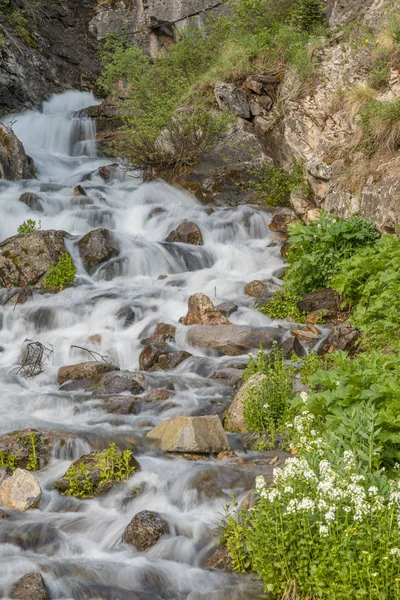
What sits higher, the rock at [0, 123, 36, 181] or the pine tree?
the pine tree

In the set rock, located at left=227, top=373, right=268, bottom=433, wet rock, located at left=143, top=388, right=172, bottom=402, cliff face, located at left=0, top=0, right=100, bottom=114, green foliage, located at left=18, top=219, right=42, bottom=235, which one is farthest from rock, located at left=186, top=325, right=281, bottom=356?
cliff face, located at left=0, top=0, right=100, bottom=114

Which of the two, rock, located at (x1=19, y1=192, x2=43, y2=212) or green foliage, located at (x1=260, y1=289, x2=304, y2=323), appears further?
rock, located at (x1=19, y1=192, x2=43, y2=212)

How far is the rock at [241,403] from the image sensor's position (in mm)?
6766

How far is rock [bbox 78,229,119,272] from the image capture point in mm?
13516

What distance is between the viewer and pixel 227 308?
10938mm

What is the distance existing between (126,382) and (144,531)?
357 cm

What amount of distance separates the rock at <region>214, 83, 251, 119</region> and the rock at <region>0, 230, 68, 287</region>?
670cm

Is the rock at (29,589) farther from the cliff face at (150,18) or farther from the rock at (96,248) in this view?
the cliff face at (150,18)

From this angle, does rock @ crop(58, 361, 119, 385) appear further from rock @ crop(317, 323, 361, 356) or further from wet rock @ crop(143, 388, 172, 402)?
rock @ crop(317, 323, 361, 356)

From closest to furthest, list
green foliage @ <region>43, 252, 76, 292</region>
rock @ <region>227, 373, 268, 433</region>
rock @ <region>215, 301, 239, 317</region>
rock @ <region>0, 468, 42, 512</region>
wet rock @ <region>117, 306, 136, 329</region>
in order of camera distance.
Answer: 1. rock @ <region>0, 468, 42, 512</region>
2. rock @ <region>227, 373, 268, 433</region>
3. rock @ <region>215, 301, 239, 317</region>
4. wet rock @ <region>117, 306, 136, 329</region>
5. green foliage @ <region>43, 252, 76, 292</region>

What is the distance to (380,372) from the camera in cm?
497

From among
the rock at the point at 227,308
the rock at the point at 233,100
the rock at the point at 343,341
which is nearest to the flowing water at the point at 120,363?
the rock at the point at 227,308

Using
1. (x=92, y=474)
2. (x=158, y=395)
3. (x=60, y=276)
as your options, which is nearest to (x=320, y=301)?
(x=158, y=395)

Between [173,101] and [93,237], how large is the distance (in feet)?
23.7
